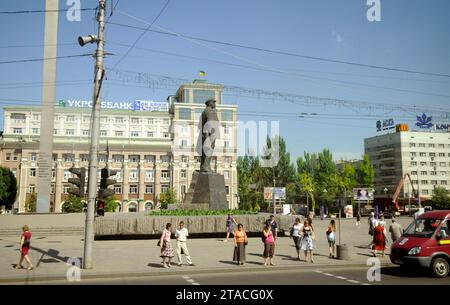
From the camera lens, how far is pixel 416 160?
9844 cm

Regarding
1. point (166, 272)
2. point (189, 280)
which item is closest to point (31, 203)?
point (166, 272)

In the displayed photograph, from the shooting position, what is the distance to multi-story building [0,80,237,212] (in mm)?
82250

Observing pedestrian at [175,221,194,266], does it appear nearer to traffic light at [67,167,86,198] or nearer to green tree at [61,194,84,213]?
traffic light at [67,167,86,198]

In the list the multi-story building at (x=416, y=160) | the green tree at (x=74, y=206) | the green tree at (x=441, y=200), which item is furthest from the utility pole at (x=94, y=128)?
the multi-story building at (x=416, y=160)

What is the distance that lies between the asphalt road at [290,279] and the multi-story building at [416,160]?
91744 mm

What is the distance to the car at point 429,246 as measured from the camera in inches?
480

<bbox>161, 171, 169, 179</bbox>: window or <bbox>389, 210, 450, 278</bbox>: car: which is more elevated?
<bbox>161, 171, 169, 179</bbox>: window

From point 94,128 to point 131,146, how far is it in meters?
74.4

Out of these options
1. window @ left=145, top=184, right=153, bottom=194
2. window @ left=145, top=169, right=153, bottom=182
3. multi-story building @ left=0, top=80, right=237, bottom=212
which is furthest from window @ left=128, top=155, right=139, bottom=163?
window @ left=145, top=184, right=153, bottom=194

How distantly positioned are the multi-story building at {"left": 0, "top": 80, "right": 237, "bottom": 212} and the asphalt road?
7131 centimetres

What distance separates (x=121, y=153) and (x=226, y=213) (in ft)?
216
